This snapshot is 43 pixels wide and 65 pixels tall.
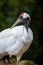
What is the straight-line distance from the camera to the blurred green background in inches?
117

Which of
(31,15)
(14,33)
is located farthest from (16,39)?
(31,15)

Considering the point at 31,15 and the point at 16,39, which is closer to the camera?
the point at 16,39

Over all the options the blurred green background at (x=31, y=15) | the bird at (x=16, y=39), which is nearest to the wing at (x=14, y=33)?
the bird at (x=16, y=39)

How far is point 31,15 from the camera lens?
312cm

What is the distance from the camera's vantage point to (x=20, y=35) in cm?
251

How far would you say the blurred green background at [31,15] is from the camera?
2.98 metres

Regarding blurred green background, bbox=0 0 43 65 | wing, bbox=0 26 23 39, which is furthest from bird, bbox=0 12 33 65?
blurred green background, bbox=0 0 43 65

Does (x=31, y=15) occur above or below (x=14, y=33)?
above

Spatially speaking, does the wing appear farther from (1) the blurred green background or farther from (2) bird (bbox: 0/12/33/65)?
(1) the blurred green background

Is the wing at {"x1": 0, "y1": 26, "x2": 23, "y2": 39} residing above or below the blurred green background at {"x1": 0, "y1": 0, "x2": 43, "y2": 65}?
below

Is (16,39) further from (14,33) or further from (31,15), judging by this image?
(31,15)

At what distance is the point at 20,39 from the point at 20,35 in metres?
0.03

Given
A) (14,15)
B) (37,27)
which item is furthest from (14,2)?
(37,27)

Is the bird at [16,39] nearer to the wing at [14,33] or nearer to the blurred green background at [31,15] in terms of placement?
the wing at [14,33]
